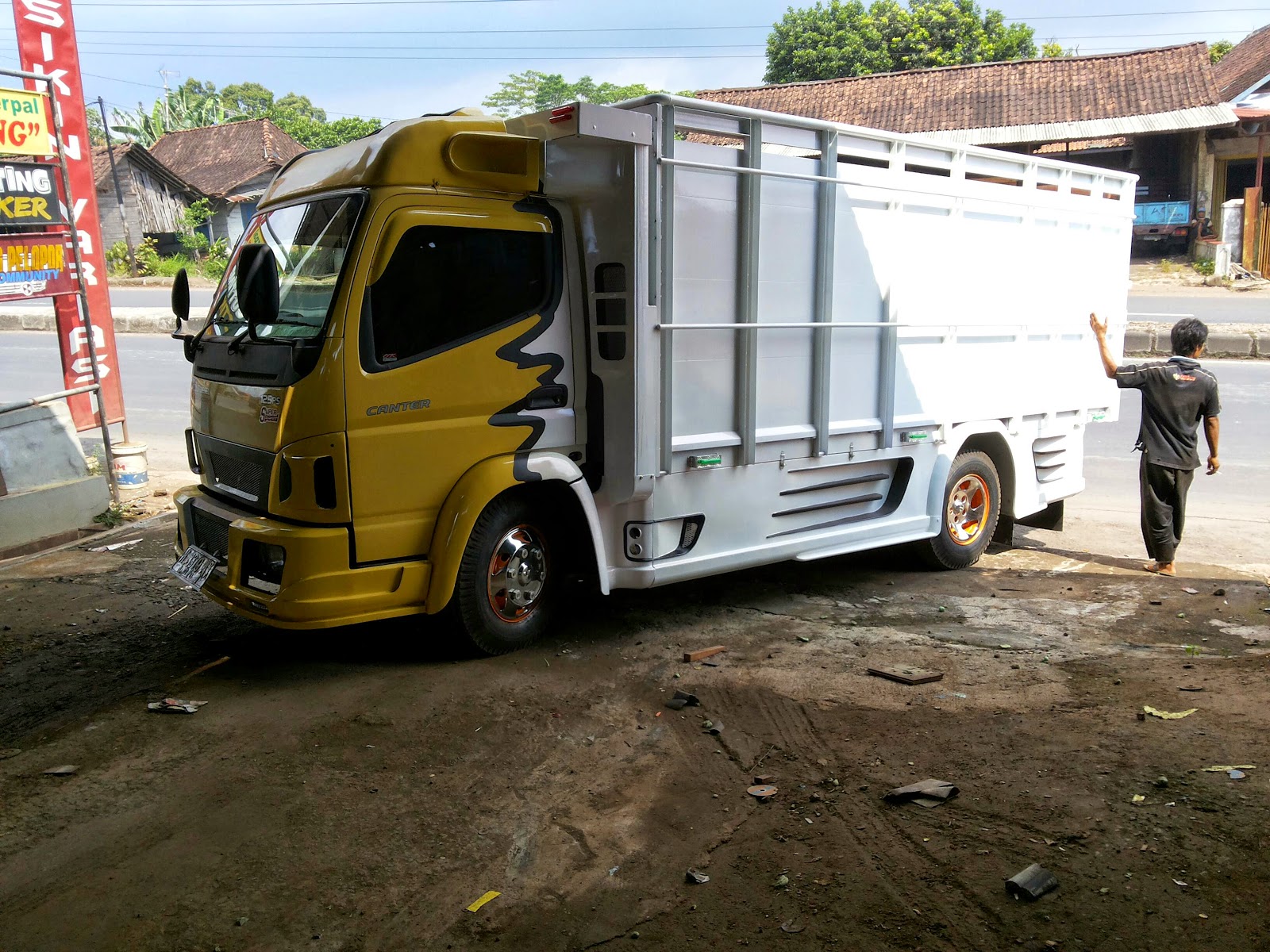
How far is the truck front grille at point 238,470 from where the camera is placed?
484 centimetres

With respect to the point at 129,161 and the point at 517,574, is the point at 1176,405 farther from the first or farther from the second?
the point at 129,161

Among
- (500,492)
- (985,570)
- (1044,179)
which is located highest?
(1044,179)

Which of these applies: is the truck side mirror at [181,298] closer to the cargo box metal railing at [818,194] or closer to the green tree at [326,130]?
the cargo box metal railing at [818,194]

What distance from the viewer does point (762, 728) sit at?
4465 millimetres

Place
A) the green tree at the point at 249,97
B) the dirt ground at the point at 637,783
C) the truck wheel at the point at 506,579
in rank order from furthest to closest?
the green tree at the point at 249,97
the truck wheel at the point at 506,579
the dirt ground at the point at 637,783

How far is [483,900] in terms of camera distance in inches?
126

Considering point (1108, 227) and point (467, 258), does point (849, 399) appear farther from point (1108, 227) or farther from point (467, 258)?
point (1108, 227)

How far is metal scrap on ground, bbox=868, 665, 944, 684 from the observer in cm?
495

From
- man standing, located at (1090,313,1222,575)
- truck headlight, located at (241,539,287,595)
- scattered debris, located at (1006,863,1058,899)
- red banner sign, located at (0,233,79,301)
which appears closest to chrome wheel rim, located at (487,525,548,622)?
truck headlight, located at (241,539,287,595)

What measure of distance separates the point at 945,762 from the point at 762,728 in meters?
0.79

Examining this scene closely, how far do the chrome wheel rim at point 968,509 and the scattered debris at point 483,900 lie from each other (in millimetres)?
4913

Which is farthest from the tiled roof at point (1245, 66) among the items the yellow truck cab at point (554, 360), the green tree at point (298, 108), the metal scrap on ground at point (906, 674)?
the green tree at point (298, 108)

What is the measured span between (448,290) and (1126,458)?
8.47 metres

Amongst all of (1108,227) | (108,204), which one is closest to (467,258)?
(1108,227)
